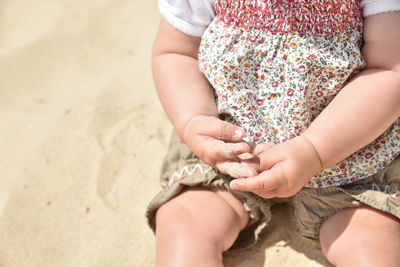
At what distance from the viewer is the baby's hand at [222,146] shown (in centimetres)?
112

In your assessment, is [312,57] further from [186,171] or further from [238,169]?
[186,171]

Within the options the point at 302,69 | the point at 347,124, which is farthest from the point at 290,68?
the point at 347,124

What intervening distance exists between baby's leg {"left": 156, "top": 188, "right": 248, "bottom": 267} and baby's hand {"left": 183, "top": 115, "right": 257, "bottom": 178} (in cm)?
18

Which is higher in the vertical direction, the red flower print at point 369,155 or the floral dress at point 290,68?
the floral dress at point 290,68

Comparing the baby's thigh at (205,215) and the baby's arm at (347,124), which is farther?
the baby's thigh at (205,215)

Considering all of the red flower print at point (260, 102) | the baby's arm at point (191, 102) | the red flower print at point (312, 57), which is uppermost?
the red flower print at point (312, 57)

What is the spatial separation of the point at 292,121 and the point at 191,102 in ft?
0.83

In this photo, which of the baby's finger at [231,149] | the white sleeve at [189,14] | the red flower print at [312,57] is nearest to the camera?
the baby's finger at [231,149]

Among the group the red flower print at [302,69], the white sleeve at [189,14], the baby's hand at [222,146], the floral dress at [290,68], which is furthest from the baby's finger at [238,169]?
the white sleeve at [189,14]

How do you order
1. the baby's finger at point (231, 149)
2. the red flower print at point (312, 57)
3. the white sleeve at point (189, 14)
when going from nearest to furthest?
the baby's finger at point (231, 149)
the red flower print at point (312, 57)
the white sleeve at point (189, 14)

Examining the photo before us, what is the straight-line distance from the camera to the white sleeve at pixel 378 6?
119cm

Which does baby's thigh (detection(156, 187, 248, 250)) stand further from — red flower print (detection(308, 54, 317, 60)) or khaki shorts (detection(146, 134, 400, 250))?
red flower print (detection(308, 54, 317, 60))

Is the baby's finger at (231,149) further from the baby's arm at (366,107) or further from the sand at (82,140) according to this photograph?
the sand at (82,140)

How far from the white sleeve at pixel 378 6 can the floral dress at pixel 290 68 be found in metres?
0.02
